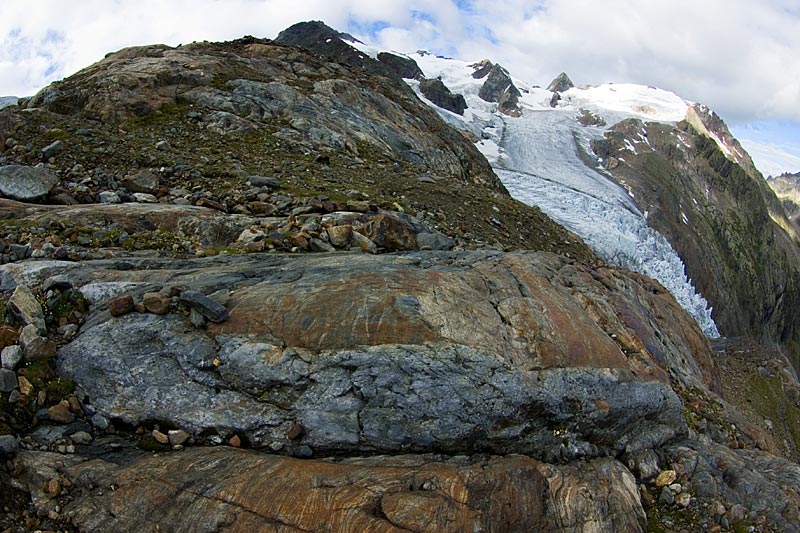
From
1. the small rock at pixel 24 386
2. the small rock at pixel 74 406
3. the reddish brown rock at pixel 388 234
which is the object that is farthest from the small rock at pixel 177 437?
the reddish brown rock at pixel 388 234

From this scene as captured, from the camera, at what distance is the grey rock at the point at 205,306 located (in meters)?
6.81

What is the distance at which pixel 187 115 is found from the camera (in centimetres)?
1927

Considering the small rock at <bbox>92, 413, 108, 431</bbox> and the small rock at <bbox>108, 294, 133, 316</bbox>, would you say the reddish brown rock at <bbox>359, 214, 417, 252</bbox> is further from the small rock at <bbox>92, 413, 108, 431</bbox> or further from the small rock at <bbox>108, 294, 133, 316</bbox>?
the small rock at <bbox>92, 413, 108, 431</bbox>

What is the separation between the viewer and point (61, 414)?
19.3 ft

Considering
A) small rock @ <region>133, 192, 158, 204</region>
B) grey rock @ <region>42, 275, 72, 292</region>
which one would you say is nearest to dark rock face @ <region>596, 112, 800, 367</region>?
small rock @ <region>133, 192, 158, 204</region>

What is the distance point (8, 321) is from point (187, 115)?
1436 centimetres

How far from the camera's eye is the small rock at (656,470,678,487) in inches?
276

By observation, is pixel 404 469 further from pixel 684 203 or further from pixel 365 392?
pixel 684 203

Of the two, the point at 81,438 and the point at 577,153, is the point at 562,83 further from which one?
the point at 81,438

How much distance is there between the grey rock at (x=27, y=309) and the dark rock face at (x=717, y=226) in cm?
8048

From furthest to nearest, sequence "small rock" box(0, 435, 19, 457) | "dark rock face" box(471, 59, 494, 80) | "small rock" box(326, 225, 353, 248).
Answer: "dark rock face" box(471, 59, 494, 80) < "small rock" box(326, 225, 353, 248) < "small rock" box(0, 435, 19, 457)

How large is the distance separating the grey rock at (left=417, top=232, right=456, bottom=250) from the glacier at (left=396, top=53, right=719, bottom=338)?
122 ft

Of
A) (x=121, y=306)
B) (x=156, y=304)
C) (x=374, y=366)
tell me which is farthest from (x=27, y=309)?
(x=374, y=366)

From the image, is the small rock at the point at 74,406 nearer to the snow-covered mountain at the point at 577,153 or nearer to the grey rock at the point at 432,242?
the grey rock at the point at 432,242
